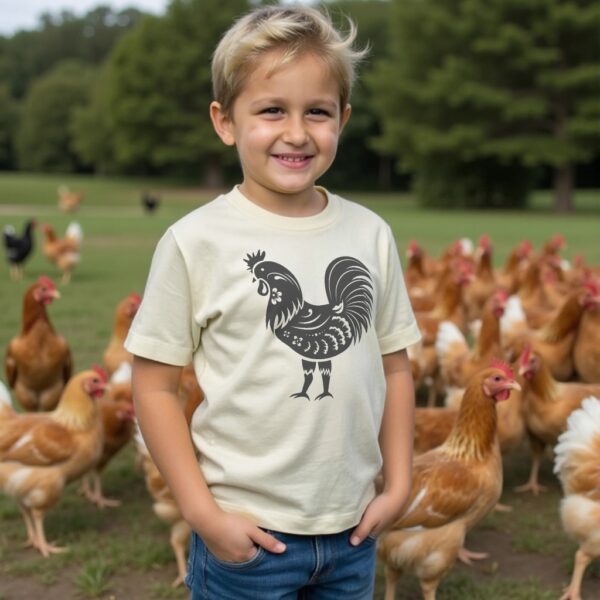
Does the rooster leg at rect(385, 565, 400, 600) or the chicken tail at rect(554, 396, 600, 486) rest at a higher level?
the chicken tail at rect(554, 396, 600, 486)

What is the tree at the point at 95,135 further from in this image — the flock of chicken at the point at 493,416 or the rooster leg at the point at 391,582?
the rooster leg at the point at 391,582

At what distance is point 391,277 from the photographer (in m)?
2.15

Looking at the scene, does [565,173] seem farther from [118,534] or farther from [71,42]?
[71,42]

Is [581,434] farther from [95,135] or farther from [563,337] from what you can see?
[95,135]

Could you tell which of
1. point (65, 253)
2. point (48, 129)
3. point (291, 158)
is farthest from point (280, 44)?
point (48, 129)

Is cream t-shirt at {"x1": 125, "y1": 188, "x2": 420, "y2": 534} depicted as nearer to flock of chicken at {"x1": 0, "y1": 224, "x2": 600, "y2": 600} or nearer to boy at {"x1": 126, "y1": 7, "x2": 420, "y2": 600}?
boy at {"x1": 126, "y1": 7, "x2": 420, "y2": 600}

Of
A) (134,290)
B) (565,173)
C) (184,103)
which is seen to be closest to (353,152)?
(184,103)

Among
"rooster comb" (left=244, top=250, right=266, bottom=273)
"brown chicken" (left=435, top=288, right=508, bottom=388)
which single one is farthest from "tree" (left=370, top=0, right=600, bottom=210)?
"rooster comb" (left=244, top=250, right=266, bottom=273)

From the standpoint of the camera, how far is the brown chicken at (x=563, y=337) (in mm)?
6094

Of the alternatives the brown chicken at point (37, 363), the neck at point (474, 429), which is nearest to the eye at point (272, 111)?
the neck at point (474, 429)

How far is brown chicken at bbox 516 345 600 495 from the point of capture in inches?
196

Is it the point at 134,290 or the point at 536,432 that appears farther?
the point at 134,290

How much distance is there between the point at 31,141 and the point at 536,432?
237 feet

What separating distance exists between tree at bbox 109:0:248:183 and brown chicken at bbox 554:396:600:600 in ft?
160
